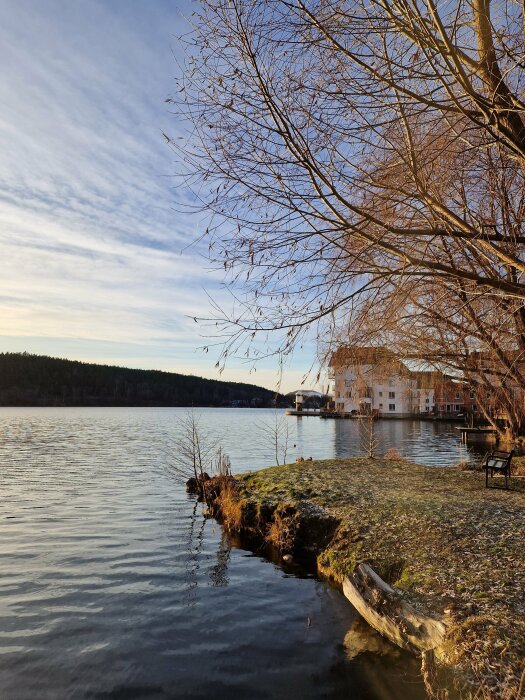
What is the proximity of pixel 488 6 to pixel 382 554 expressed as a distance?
26.8 feet

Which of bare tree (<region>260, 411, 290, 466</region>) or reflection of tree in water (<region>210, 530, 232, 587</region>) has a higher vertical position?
bare tree (<region>260, 411, 290, 466</region>)

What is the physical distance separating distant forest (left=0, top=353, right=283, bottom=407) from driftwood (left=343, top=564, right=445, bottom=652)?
15190 centimetres

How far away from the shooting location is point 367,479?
16969mm

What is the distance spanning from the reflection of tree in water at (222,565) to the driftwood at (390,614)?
2936 mm

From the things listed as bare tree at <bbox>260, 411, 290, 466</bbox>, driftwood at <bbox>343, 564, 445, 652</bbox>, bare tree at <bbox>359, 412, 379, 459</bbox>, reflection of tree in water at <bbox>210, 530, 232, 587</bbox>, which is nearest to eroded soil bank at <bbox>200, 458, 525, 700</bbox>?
driftwood at <bbox>343, 564, 445, 652</bbox>

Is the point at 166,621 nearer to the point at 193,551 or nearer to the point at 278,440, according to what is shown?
the point at 193,551

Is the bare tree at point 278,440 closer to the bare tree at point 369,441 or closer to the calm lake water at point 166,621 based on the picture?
the bare tree at point 369,441

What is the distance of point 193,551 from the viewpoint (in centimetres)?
1266

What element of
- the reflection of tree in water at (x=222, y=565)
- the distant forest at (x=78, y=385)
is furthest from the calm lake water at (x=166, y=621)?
the distant forest at (x=78, y=385)

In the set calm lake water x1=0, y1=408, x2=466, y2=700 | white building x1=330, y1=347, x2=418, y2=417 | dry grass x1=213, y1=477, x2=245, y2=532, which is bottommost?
calm lake water x1=0, y1=408, x2=466, y2=700

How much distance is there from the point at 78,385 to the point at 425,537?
587 feet

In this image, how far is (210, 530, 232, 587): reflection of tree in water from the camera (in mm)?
10555

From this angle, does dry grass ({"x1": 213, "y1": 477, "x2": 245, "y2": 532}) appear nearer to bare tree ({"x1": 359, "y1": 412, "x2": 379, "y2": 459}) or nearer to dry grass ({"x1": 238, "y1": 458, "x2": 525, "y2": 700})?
dry grass ({"x1": 238, "y1": 458, "x2": 525, "y2": 700})

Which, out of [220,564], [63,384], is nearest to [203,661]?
[220,564]
